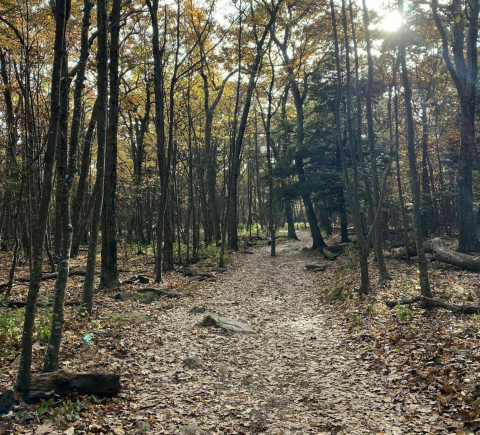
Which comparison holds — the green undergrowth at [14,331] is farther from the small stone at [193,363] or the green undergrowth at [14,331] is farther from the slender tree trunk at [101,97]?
the small stone at [193,363]

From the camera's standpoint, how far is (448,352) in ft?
17.7

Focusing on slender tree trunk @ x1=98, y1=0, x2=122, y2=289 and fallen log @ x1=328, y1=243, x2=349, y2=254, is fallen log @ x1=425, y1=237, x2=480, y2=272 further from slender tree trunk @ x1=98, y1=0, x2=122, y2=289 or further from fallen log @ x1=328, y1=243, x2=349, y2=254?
slender tree trunk @ x1=98, y1=0, x2=122, y2=289

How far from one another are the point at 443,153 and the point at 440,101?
5007mm

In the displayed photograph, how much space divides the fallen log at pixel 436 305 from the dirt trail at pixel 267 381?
1.55 m

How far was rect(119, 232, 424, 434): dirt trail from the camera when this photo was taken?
4461 mm

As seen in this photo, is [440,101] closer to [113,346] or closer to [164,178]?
[164,178]

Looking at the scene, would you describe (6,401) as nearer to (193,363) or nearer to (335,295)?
(193,363)

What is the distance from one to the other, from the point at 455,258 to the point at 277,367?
328 inches

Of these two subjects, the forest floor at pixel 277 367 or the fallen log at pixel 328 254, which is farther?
the fallen log at pixel 328 254

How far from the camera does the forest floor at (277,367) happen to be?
4328 millimetres

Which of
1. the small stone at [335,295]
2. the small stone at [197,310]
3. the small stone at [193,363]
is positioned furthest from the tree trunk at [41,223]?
the small stone at [335,295]

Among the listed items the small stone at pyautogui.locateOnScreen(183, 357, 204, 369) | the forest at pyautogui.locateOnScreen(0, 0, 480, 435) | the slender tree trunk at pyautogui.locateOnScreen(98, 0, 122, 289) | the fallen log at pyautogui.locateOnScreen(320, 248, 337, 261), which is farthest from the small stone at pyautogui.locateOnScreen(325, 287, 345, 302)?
the fallen log at pyautogui.locateOnScreen(320, 248, 337, 261)

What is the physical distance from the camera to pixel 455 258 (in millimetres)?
11227

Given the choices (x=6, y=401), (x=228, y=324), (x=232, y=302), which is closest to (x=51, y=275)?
(x=232, y=302)
